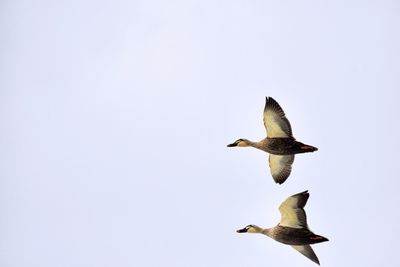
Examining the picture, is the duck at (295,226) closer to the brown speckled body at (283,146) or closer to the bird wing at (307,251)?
the bird wing at (307,251)

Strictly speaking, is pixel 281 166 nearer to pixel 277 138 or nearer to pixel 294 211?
pixel 277 138

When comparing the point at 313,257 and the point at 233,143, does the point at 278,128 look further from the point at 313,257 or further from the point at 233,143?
the point at 313,257

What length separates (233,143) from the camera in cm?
2452

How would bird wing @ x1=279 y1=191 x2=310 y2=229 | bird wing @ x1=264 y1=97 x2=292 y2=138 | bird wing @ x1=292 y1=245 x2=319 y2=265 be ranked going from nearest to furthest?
bird wing @ x1=279 y1=191 x2=310 y2=229 → bird wing @ x1=264 y1=97 x2=292 y2=138 → bird wing @ x1=292 y1=245 x2=319 y2=265

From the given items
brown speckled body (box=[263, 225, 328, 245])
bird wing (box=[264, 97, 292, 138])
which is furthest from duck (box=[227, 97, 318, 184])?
brown speckled body (box=[263, 225, 328, 245])

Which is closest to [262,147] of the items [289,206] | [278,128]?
[278,128]

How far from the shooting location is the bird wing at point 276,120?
2272 cm

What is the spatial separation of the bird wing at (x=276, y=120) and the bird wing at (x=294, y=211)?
218 cm

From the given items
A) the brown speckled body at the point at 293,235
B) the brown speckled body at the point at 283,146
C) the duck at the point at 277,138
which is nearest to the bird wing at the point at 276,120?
the duck at the point at 277,138

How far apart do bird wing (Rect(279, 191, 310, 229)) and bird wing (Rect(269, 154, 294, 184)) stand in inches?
103

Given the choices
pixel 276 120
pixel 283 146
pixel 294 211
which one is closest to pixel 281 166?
pixel 283 146

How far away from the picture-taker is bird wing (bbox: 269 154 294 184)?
24812mm

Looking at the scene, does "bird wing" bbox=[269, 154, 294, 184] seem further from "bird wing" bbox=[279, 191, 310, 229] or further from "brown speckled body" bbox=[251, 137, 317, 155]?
"bird wing" bbox=[279, 191, 310, 229]

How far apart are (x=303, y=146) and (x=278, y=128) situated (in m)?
0.98
